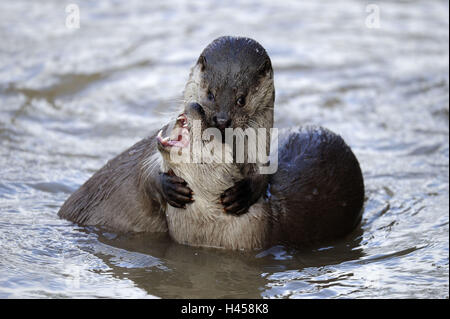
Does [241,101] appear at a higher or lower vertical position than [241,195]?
higher

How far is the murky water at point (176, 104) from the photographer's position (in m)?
3.39

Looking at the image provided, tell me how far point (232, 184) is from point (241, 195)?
61mm

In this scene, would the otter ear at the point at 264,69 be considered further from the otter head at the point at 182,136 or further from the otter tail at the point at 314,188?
the otter tail at the point at 314,188

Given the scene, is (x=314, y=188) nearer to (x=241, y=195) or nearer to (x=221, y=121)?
(x=241, y=195)

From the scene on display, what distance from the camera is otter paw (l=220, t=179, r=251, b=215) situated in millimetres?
3402

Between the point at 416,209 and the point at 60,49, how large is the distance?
12.6 ft

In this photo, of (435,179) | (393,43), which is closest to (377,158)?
(435,179)

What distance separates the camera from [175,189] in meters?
3.36

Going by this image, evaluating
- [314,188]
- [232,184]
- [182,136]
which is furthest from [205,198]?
[314,188]

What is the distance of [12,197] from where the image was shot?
167 inches

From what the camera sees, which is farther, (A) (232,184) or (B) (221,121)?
(A) (232,184)

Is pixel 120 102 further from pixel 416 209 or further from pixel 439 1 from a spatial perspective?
pixel 439 1

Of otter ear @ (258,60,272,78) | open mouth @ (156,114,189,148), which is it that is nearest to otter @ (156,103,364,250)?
open mouth @ (156,114,189,148)
